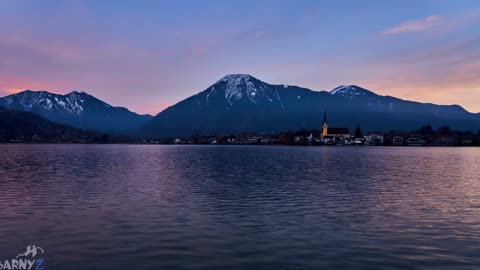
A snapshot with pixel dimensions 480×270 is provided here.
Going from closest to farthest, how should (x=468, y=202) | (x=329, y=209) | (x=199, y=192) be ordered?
1. (x=329, y=209)
2. (x=468, y=202)
3. (x=199, y=192)

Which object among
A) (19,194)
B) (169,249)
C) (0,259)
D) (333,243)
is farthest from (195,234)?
(19,194)

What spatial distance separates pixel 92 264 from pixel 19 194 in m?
25.7

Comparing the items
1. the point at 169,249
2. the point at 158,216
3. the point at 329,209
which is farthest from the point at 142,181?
the point at 169,249

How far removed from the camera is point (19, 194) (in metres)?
38.2

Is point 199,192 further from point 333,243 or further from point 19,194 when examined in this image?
point 333,243

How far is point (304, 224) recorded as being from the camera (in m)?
26.0

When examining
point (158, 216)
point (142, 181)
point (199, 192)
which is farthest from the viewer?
point (142, 181)

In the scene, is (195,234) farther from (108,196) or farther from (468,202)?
(468,202)

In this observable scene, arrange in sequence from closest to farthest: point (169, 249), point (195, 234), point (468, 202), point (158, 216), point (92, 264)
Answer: point (92, 264) < point (169, 249) < point (195, 234) < point (158, 216) < point (468, 202)

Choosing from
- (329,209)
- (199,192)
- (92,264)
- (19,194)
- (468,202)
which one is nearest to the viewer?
(92,264)

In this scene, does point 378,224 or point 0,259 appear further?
point 378,224

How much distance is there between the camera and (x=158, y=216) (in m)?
28.2

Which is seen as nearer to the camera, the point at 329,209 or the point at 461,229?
the point at 461,229

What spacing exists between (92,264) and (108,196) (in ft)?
68.9
